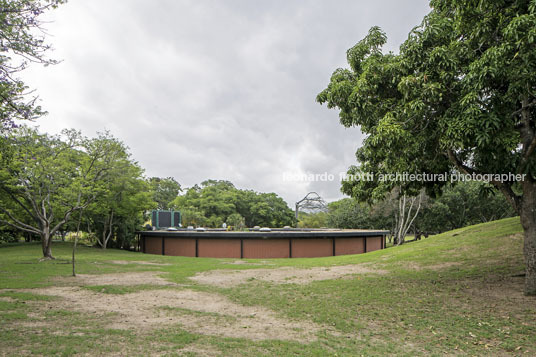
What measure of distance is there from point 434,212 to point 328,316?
1533 inches

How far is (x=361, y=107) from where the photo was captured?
32.0 feet

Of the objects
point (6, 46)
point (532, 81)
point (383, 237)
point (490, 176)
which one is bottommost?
point (383, 237)

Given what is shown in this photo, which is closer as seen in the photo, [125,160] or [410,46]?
[410,46]

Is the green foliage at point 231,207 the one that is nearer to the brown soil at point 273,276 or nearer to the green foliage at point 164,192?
the green foliage at point 164,192

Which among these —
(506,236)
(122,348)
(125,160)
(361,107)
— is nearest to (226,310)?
(122,348)

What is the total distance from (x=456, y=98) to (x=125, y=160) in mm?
28994

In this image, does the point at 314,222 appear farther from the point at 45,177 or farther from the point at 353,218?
the point at 45,177

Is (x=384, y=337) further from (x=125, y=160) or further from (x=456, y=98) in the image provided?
(x=125, y=160)

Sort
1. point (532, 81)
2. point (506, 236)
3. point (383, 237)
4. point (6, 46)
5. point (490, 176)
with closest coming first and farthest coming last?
point (532, 81) → point (6, 46) → point (490, 176) → point (506, 236) → point (383, 237)

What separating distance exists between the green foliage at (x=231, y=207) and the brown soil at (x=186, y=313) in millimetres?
37361

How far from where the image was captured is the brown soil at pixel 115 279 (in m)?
12.2

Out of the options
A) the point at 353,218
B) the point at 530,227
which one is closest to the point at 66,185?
the point at 530,227

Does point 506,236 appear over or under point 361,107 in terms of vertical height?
under

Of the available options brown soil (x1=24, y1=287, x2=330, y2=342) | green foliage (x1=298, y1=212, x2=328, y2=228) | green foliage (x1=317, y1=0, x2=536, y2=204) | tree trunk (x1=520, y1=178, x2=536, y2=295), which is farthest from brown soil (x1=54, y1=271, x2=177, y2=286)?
green foliage (x1=298, y1=212, x2=328, y2=228)
